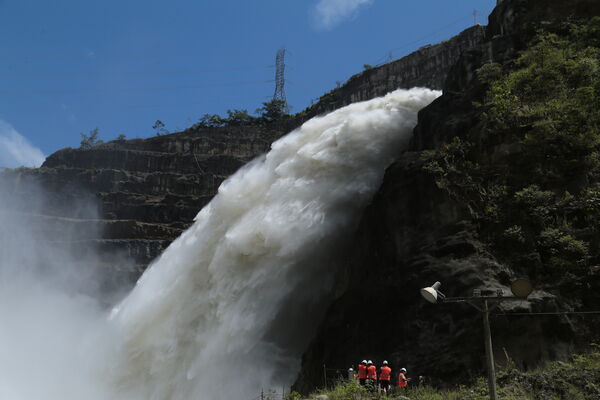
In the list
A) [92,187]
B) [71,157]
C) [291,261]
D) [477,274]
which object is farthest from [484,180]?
[71,157]

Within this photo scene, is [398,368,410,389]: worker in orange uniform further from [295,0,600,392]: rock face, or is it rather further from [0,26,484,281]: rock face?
[0,26,484,281]: rock face

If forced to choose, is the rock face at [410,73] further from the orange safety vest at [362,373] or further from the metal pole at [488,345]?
the metal pole at [488,345]

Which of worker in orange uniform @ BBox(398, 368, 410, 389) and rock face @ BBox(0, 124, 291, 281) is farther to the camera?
rock face @ BBox(0, 124, 291, 281)

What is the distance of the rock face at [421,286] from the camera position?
13852 mm

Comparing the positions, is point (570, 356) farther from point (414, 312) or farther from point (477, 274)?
point (414, 312)

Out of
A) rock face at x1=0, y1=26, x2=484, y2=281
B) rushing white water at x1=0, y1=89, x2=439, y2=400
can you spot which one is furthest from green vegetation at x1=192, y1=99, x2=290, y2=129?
rushing white water at x1=0, y1=89, x2=439, y2=400

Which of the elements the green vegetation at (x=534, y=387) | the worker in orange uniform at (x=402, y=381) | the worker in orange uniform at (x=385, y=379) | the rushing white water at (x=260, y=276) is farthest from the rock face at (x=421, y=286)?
the rushing white water at (x=260, y=276)

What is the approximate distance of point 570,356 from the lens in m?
13.4

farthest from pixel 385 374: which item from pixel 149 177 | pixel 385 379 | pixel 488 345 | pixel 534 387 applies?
pixel 149 177

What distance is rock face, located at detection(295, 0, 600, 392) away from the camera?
545 inches

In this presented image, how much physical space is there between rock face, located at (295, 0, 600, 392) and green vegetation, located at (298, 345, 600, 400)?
1.62ft

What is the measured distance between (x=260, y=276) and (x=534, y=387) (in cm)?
1144

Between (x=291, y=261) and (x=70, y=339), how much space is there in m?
22.8

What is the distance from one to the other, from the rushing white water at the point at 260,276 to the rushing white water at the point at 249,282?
43 millimetres
